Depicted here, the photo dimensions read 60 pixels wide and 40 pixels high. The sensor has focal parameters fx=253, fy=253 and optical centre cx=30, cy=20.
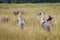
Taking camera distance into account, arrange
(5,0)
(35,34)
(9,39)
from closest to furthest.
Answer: (9,39) → (35,34) → (5,0)

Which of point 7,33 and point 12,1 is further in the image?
point 12,1

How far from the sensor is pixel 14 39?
7.08 m

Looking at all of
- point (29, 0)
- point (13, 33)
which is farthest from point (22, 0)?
point (13, 33)

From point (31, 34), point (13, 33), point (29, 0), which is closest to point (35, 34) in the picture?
point (31, 34)

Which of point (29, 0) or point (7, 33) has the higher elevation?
point (7, 33)

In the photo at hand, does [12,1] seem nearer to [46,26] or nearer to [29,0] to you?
[29,0]

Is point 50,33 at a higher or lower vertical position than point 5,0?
higher

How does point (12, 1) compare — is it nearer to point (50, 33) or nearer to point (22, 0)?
point (22, 0)

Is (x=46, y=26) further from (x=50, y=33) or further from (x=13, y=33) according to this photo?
(x=13, y=33)

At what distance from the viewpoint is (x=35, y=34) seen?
25.0 feet

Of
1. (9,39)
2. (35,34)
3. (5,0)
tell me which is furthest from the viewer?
(5,0)

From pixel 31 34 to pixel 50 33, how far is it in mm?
612

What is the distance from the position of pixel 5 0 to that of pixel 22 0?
3.53m

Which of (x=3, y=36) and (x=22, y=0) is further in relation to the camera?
(x=22, y=0)
